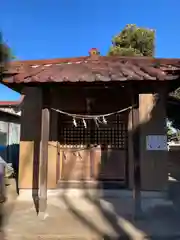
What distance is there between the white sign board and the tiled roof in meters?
1.98

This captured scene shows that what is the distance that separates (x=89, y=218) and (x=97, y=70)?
11.3ft

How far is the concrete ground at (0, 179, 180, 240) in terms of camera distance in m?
6.53

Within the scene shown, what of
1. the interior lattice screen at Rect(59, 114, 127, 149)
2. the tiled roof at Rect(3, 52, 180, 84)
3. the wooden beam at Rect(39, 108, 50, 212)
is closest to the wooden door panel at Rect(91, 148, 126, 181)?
the interior lattice screen at Rect(59, 114, 127, 149)

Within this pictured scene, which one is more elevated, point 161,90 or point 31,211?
point 161,90

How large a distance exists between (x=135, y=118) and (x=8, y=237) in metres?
3.81

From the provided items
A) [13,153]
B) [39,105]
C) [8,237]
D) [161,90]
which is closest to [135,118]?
[161,90]

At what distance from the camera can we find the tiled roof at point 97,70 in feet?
25.3

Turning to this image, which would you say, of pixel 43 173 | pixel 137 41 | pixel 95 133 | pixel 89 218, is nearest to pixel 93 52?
pixel 95 133

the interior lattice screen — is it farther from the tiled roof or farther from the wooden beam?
the wooden beam

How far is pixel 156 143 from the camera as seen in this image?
30.3 ft

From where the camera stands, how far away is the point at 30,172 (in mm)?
9836

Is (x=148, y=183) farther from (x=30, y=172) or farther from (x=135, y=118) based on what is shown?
(x=30, y=172)

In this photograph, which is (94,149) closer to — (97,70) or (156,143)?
(156,143)

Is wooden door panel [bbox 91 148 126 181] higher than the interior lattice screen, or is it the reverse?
the interior lattice screen
